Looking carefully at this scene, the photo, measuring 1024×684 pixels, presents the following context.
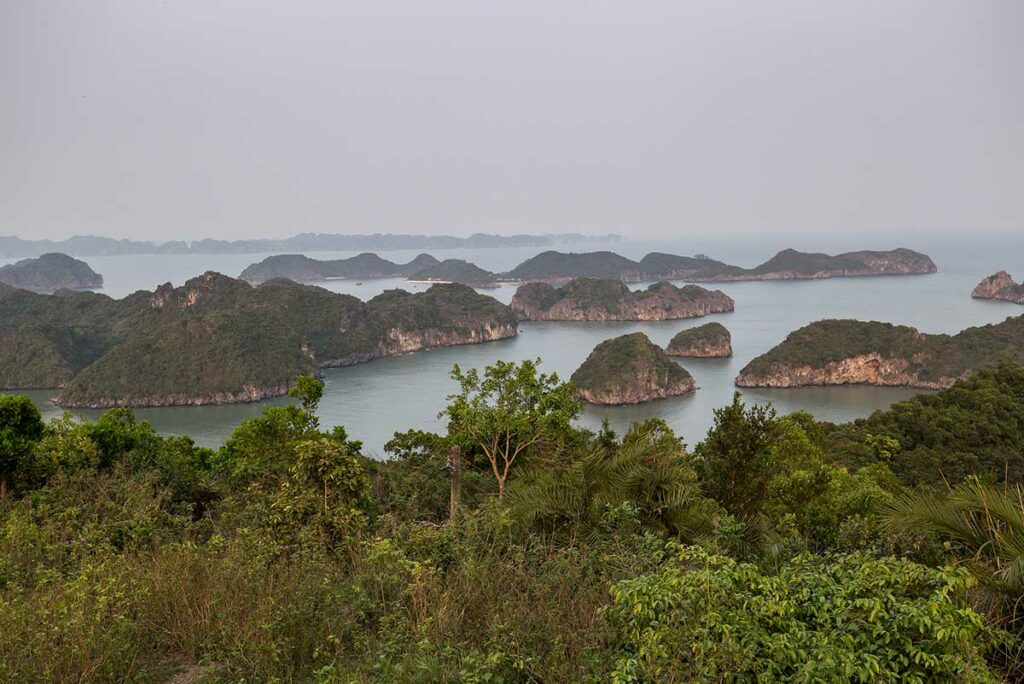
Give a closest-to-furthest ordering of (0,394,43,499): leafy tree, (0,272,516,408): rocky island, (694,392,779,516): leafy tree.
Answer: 1. (694,392,779,516): leafy tree
2. (0,394,43,499): leafy tree
3. (0,272,516,408): rocky island

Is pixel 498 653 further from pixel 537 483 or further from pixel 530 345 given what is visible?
pixel 530 345

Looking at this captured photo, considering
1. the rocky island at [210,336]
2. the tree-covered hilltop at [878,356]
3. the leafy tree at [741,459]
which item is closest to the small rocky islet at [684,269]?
the rocky island at [210,336]

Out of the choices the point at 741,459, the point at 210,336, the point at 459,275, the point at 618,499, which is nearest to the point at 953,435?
the point at 741,459

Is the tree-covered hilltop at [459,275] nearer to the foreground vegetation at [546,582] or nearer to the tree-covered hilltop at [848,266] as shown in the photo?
the tree-covered hilltop at [848,266]

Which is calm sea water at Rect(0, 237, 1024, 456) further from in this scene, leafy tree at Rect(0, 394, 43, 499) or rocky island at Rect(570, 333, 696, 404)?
leafy tree at Rect(0, 394, 43, 499)

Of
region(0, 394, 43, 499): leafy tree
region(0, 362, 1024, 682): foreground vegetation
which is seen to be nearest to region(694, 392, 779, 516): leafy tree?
region(0, 362, 1024, 682): foreground vegetation

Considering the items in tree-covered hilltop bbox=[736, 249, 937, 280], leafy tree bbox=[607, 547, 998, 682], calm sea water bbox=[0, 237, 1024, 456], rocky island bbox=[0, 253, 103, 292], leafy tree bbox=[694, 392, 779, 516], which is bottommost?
calm sea water bbox=[0, 237, 1024, 456]

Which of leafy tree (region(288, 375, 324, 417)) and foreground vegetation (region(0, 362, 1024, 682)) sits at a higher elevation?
foreground vegetation (region(0, 362, 1024, 682))
